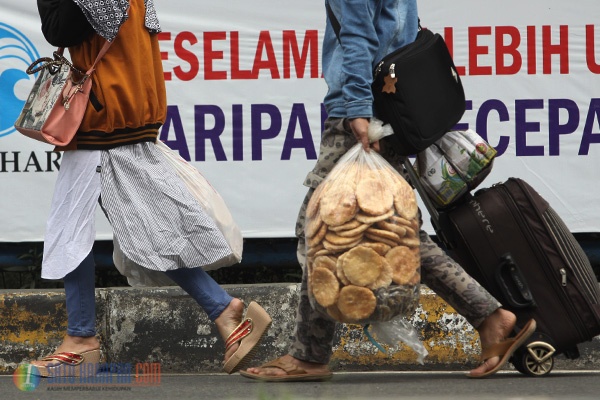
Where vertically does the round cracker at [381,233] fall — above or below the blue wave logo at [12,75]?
below

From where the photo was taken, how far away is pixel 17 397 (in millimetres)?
4305

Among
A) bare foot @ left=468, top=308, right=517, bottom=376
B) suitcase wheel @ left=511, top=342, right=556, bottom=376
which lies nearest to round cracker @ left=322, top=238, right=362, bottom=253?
bare foot @ left=468, top=308, right=517, bottom=376

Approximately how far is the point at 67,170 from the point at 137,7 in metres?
0.65

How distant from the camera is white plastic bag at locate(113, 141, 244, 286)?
473 centimetres

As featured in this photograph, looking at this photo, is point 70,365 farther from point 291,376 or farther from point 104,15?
point 104,15

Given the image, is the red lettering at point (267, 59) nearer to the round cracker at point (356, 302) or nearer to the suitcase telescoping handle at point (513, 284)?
the suitcase telescoping handle at point (513, 284)

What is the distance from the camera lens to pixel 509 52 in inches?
231

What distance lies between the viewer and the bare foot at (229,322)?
4.60 meters

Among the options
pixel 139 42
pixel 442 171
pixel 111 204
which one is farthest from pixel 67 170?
pixel 442 171

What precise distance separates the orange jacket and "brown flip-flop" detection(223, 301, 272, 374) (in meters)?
0.76

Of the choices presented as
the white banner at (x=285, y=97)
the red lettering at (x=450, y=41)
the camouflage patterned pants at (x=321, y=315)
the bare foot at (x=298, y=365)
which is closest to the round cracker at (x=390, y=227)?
the camouflage patterned pants at (x=321, y=315)

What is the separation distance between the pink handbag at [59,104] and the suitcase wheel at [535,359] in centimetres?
181

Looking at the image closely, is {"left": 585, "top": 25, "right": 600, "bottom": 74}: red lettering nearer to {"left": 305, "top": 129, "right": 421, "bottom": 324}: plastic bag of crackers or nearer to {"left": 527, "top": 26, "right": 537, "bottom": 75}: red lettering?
{"left": 527, "top": 26, "right": 537, "bottom": 75}: red lettering

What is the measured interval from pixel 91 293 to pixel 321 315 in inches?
34.8
